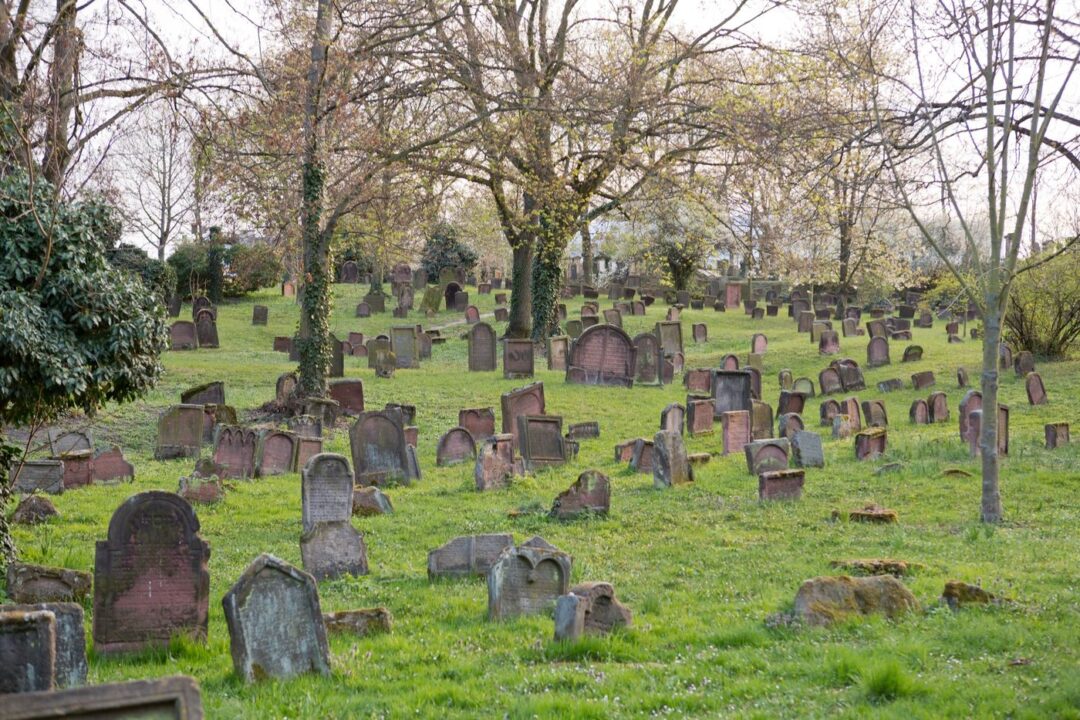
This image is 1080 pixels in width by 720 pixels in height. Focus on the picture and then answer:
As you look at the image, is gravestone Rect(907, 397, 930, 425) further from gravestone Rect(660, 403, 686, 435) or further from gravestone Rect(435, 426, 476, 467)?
gravestone Rect(435, 426, 476, 467)

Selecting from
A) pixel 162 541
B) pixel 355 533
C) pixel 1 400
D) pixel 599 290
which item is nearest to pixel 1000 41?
pixel 355 533

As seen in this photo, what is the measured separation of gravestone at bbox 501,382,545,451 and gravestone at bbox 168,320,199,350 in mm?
16828

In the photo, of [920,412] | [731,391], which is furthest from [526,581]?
[920,412]

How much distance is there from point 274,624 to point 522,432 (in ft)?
33.8

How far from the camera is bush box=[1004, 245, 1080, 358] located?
2770cm

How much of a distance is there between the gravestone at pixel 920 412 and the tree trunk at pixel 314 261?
11.4 m

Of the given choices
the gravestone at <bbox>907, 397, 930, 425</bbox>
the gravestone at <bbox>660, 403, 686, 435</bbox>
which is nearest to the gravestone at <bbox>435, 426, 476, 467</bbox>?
the gravestone at <bbox>660, 403, 686, 435</bbox>

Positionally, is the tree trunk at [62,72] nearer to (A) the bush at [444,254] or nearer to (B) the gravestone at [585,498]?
(B) the gravestone at [585,498]

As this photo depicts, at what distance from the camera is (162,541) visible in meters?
8.02

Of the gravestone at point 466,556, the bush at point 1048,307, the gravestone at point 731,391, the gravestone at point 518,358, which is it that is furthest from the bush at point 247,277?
the gravestone at point 466,556

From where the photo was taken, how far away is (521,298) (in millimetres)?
32406

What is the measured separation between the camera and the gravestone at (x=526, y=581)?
325 inches

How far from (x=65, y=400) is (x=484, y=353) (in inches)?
748

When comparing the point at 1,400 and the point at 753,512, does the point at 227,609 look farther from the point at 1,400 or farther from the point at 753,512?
the point at 753,512
